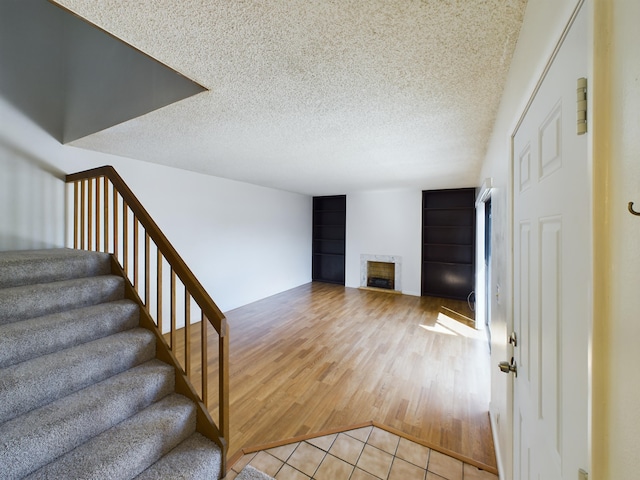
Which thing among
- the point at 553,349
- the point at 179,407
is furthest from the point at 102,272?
the point at 553,349

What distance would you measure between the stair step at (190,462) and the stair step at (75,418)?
33cm

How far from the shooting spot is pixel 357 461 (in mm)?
1686

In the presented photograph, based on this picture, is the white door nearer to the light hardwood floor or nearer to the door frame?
the light hardwood floor

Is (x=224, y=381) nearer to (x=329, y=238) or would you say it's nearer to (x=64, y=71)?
(x=64, y=71)

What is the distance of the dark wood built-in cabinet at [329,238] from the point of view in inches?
274

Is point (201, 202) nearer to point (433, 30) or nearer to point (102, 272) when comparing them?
point (102, 272)

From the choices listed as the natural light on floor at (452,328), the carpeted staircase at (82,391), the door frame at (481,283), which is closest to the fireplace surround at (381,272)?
the natural light on floor at (452,328)

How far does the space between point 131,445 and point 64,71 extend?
3735 mm

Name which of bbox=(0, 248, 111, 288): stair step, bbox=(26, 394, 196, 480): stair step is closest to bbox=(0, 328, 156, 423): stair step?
bbox=(26, 394, 196, 480): stair step

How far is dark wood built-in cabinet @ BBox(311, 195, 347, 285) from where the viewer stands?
6.97 meters

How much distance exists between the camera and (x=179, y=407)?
1.64 metres

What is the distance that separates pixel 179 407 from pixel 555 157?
7.18 ft

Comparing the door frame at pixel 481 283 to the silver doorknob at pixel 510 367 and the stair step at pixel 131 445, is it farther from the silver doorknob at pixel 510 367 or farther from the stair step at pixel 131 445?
the stair step at pixel 131 445

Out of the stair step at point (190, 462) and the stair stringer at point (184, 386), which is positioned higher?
the stair stringer at point (184, 386)
